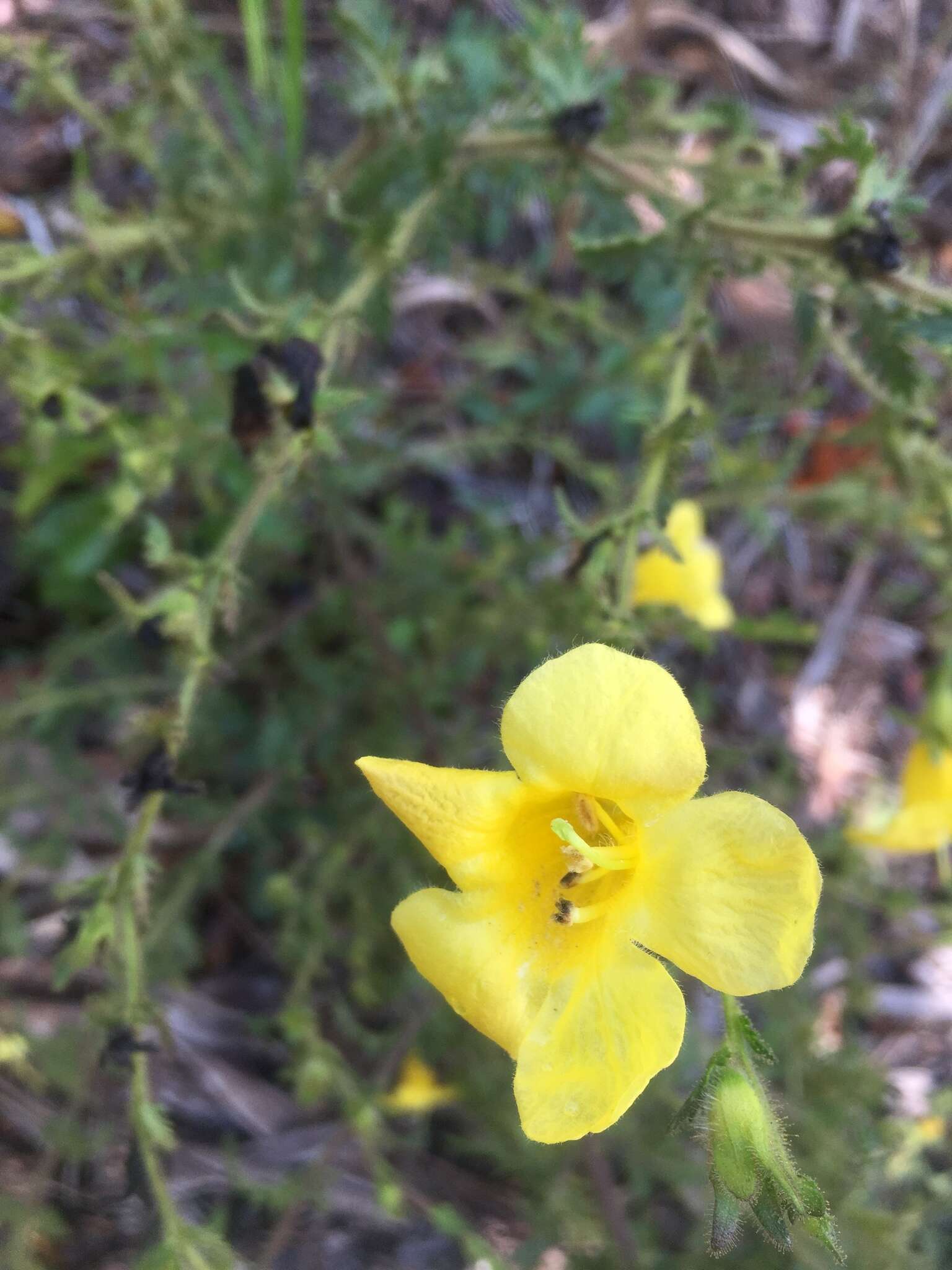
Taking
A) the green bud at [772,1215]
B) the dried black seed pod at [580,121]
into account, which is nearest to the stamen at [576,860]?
the green bud at [772,1215]

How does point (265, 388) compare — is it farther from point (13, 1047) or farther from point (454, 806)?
point (13, 1047)

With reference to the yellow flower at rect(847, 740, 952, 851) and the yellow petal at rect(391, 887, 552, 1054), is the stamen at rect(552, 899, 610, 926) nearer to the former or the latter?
the yellow petal at rect(391, 887, 552, 1054)

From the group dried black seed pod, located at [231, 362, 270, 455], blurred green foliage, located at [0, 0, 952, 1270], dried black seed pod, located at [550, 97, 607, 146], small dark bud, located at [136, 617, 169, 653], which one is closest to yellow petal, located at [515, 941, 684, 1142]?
blurred green foliage, located at [0, 0, 952, 1270]

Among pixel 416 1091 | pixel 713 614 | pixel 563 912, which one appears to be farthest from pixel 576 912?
pixel 416 1091

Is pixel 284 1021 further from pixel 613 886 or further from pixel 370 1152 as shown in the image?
pixel 613 886

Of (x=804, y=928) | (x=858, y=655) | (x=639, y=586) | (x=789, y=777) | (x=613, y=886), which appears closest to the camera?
(x=804, y=928)

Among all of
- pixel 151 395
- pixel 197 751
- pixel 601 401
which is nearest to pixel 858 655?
pixel 601 401

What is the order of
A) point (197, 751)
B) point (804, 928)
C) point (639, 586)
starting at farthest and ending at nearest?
point (197, 751) < point (639, 586) < point (804, 928)
